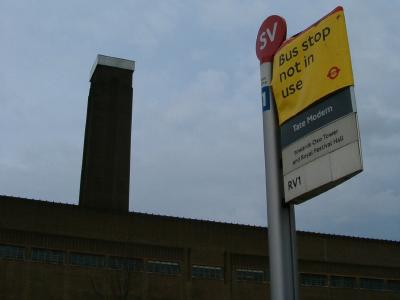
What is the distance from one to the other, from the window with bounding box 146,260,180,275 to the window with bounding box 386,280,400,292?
17.1m

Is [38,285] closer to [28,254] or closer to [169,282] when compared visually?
[28,254]

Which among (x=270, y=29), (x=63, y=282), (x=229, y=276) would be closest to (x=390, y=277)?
(x=229, y=276)

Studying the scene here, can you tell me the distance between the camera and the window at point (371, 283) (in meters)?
47.2

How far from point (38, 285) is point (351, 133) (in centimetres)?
3479

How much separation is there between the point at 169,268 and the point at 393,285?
18.4 meters

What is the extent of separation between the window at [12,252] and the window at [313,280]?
1943 centimetres

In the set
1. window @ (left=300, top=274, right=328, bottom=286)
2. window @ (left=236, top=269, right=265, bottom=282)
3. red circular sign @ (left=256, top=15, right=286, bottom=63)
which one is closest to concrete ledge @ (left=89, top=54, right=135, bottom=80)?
window @ (left=236, top=269, right=265, bottom=282)

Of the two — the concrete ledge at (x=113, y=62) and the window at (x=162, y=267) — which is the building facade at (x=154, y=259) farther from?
the concrete ledge at (x=113, y=62)

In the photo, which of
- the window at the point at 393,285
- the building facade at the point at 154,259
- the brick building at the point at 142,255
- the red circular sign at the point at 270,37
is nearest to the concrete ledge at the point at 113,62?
the brick building at the point at 142,255

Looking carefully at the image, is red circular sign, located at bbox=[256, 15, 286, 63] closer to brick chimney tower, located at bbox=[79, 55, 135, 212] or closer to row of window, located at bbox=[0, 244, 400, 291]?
row of window, located at bbox=[0, 244, 400, 291]

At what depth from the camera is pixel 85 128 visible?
5547 cm

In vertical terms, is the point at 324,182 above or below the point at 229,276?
below

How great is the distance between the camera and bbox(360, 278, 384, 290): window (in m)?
47.2

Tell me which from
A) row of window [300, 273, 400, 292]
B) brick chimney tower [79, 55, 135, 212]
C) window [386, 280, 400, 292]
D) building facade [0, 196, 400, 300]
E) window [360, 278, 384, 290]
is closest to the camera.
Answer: building facade [0, 196, 400, 300]
